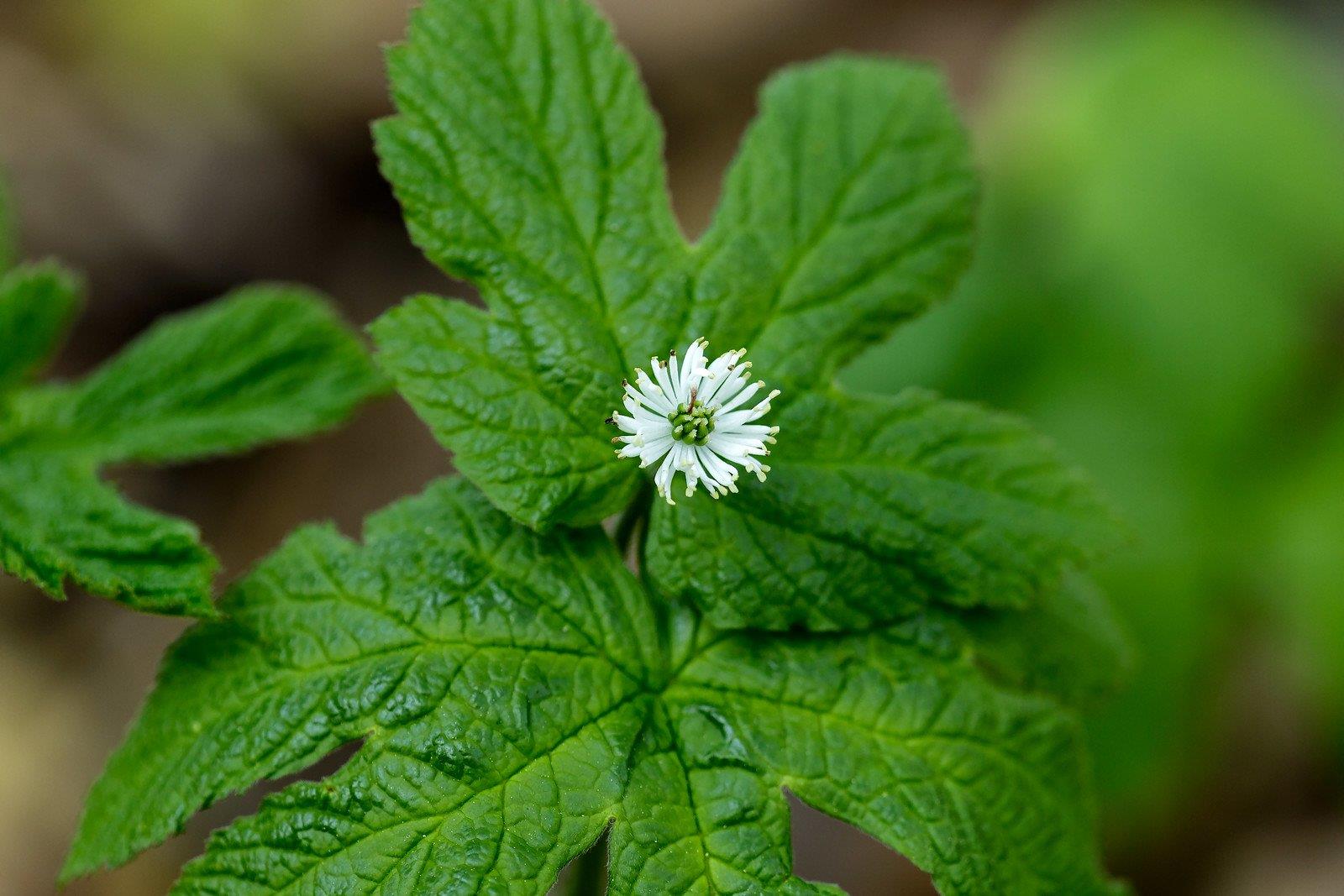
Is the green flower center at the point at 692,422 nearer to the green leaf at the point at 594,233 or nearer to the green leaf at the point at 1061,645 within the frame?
the green leaf at the point at 594,233

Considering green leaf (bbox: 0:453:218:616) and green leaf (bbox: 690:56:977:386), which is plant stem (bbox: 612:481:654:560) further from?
green leaf (bbox: 0:453:218:616)

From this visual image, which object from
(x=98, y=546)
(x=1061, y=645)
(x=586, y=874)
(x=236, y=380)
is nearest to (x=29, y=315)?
(x=236, y=380)

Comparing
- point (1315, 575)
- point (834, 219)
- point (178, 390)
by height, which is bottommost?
point (178, 390)

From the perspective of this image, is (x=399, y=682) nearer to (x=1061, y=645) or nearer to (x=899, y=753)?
(x=899, y=753)

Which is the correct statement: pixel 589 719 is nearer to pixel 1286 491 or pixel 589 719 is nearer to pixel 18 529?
pixel 18 529

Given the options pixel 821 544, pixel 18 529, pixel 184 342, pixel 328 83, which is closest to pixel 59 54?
pixel 328 83

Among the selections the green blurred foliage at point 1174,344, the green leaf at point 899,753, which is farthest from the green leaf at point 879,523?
the green blurred foliage at point 1174,344

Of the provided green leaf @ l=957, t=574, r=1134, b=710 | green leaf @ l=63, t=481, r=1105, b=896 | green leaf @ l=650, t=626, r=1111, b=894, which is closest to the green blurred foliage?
green leaf @ l=957, t=574, r=1134, b=710
